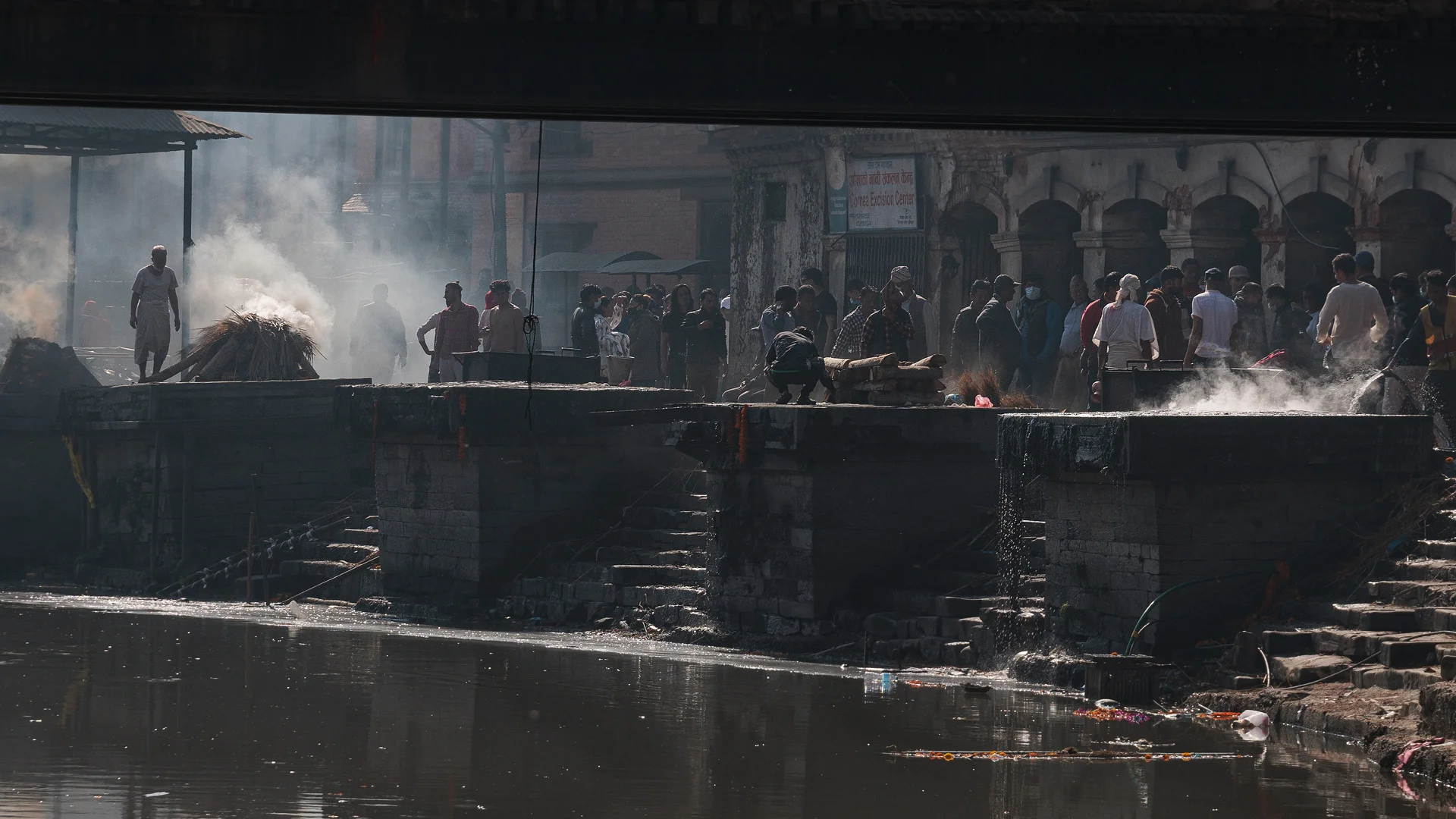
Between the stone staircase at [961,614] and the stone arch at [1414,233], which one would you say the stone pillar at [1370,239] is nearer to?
the stone arch at [1414,233]

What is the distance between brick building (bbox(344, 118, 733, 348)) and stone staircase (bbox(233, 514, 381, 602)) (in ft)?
56.6

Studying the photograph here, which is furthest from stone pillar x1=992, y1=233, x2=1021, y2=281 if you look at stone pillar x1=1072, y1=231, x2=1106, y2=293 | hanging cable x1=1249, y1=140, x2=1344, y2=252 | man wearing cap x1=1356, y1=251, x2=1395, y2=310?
man wearing cap x1=1356, y1=251, x2=1395, y2=310

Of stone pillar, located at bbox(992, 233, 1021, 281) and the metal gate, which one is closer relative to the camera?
stone pillar, located at bbox(992, 233, 1021, 281)

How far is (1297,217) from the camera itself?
77.7ft

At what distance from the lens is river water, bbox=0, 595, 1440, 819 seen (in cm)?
1048

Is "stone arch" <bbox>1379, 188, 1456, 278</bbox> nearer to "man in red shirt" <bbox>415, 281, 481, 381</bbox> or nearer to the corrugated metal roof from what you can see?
"man in red shirt" <bbox>415, 281, 481, 381</bbox>

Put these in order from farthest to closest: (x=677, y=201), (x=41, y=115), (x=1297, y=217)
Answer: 1. (x=677, y=201)
2. (x=41, y=115)
3. (x=1297, y=217)

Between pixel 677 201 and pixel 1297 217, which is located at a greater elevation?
pixel 677 201

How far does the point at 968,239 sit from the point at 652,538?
10492 mm

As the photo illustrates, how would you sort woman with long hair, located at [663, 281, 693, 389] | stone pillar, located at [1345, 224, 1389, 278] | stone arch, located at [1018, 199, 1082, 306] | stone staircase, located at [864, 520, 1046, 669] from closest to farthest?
stone staircase, located at [864, 520, 1046, 669] < stone pillar, located at [1345, 224, 1389, 278] < woman with long hair, located at [663, 281, 693, 389] < stone arch, located at [1018, 199, 1082, 306]

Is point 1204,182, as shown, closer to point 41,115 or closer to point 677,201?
point 41,115

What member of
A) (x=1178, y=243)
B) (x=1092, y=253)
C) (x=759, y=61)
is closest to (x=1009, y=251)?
(x=1092, y=253)

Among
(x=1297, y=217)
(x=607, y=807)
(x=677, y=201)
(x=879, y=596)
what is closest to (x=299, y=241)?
(x=677, y=201)

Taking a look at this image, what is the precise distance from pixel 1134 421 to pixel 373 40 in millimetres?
7248
